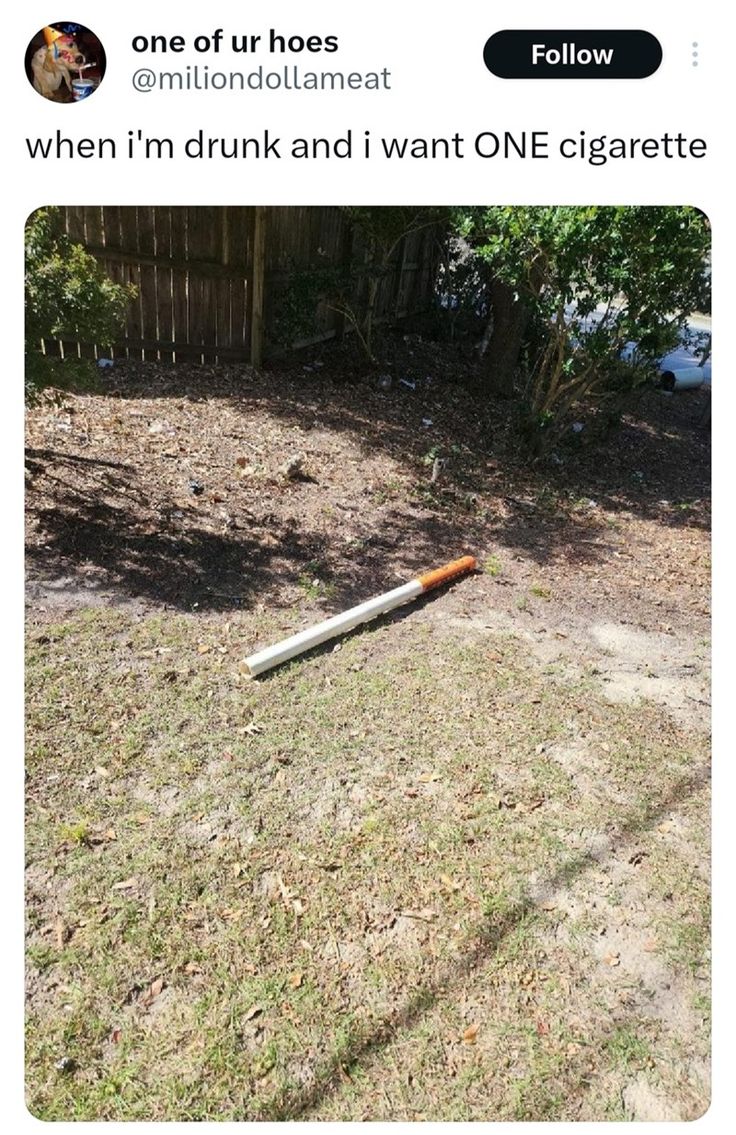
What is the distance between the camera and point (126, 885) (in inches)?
106

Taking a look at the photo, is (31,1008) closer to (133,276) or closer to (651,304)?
(651,304)

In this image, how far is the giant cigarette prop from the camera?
3.93 meters

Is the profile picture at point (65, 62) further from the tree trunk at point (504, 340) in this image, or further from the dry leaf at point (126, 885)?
the tree trunk at point (504, 340)

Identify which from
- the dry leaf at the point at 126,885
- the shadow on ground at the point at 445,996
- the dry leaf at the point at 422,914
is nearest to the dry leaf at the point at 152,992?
the dry leaf at the point at 126,885

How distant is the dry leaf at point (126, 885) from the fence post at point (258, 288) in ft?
22.6

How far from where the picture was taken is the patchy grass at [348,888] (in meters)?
2.17

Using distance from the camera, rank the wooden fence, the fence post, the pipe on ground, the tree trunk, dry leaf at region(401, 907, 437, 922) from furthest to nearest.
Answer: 1. the pipe on ground
2. the tree trunk
3. the fence post
4. the wooden fence
5. dry leaf at region(401, 907, 437, 922)

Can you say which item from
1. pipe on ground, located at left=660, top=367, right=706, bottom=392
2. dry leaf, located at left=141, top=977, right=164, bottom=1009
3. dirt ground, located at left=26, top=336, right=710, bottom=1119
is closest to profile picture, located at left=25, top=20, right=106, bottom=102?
dirt ground, located at left=26, top=336, right=710, bottom=1119

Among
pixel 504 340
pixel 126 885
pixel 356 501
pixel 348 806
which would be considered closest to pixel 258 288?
pixel 504 340

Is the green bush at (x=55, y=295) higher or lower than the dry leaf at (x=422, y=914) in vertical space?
higher

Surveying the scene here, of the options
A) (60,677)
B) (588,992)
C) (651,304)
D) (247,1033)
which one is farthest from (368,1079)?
(651,304)

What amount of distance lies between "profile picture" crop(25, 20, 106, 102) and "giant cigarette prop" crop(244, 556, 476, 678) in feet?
8.59

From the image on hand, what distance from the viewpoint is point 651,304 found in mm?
6273

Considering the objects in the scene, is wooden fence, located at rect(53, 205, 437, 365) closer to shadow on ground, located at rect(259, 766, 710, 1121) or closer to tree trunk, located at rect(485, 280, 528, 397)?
tree trunk, located at rect(485, 280, 528, 397)
